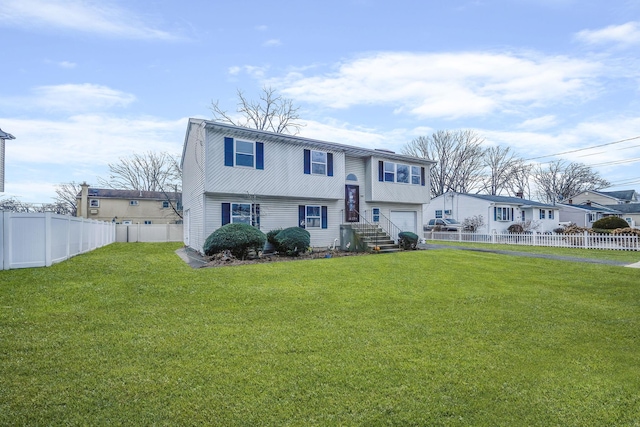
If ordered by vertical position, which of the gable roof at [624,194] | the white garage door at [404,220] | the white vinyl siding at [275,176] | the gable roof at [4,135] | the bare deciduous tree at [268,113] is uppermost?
the bare deciduous tree at [268,113]

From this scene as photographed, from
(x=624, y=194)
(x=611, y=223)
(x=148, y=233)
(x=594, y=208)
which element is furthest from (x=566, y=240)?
(x=624, y=194)

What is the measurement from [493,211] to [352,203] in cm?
1818

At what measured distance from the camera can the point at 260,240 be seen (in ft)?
42.5

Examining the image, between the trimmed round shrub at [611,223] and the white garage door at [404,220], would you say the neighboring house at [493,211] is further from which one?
the white garage door at [404,220]

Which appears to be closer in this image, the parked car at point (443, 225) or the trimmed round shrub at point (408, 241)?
the trimmed round shrub at point (408, 241)

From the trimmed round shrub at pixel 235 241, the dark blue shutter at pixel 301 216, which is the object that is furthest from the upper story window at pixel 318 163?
the trimmed round shrub at pixel 235 241

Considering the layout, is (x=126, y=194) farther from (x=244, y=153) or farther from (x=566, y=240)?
(x=566, y=240)

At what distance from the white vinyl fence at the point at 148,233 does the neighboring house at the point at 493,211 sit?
80.8ft

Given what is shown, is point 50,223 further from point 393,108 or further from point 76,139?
point 393,108

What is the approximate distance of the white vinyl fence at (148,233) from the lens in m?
25.2

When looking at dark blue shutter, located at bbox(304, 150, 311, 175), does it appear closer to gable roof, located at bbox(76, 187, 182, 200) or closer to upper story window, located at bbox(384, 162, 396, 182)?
upper story window, located at bbox(384, 162, 396, 182)

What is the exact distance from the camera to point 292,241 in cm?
1388

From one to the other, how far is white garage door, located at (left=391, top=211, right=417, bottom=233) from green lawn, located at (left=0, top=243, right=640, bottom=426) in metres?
12.5

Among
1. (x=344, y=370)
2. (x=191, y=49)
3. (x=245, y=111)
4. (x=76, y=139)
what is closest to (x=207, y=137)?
(x=191, y=49)
